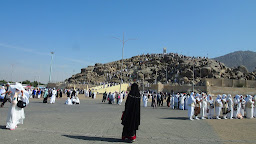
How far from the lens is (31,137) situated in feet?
21.7

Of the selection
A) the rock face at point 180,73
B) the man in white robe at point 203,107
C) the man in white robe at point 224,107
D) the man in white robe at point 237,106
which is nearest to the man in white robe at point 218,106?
the man in white robe at point 224,107

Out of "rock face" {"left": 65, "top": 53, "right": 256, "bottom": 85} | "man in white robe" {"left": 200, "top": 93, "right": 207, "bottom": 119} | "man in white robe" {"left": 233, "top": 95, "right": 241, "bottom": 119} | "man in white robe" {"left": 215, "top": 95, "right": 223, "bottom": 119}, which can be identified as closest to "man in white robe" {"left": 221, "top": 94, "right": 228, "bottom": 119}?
"man in white robe" {"left": 215, "top": 95, "right": 223, "bottom": 119}

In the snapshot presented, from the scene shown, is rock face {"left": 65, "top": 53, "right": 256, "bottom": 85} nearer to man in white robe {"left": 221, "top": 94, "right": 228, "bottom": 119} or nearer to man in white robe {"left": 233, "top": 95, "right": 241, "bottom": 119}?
man in white robe {"left": 233, "top": 95, "right": 241, "bottom": 119}

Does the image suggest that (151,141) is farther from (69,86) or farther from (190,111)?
(69,86)

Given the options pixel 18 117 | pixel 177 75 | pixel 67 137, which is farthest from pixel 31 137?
pixel 177 75

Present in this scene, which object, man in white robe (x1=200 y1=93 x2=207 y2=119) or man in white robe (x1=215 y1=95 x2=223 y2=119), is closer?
man in white robe (x1=200 y1=93 x2=207 y2=119)

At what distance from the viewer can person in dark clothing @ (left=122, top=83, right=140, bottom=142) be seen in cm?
676

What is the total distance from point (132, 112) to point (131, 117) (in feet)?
0.55

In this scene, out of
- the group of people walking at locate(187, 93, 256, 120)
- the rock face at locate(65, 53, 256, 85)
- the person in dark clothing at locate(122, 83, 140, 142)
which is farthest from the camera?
the rock face at locate(65, 53, 256, 85)

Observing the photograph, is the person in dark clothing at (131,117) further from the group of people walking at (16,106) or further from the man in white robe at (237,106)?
the man in white robe at (237,106)

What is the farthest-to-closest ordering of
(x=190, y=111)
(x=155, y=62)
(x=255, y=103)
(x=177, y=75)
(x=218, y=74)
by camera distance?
(x=155, y=62) → (x=177, y=75) → (x=218, y=74) → (x=255, y=103) → (x=190, y=111)

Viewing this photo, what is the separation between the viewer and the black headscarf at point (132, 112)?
687 centimetres

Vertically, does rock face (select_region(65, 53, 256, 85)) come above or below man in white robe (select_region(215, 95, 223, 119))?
above

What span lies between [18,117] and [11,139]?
1969mm
